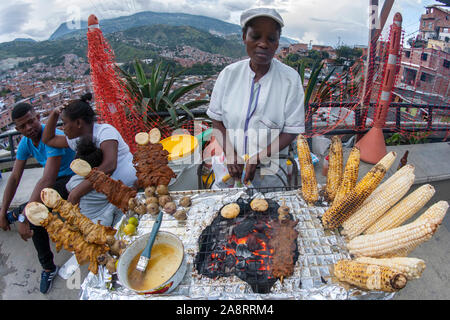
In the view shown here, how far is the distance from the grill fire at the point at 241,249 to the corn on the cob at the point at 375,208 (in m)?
0.52

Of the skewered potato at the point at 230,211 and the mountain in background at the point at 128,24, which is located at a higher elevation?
the mountain in background at the point at 128,24

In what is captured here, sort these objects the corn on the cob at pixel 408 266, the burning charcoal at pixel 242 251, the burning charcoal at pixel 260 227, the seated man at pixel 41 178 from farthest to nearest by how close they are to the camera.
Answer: the seated man at pixel 41 178 → the burning charcoal at pixel 260 227 → the burning charcoal at pixel 242 251 → the corn on the cob at pixel 408 266

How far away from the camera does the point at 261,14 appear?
2053 millimetres

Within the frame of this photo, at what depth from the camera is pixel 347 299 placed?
153 cm

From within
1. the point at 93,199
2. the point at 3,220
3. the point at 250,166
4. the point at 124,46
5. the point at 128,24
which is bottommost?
the point at 3,220

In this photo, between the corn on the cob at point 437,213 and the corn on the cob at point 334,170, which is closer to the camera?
the corn on the cob at point 437,213

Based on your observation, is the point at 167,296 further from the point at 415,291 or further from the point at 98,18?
the point at 98,18

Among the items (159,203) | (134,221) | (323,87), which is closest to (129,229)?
(134,221)

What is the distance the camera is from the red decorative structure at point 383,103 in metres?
3.52

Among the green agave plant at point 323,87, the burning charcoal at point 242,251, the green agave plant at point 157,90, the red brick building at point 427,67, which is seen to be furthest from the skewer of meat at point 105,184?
the red brick building at point 427,67

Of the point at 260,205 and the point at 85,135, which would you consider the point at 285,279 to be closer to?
the point at 260,205

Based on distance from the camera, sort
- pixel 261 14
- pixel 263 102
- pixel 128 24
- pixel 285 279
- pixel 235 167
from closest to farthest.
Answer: pixel 285 279
pixel 261 14
pixel 263 102
pixel 235 167
pixel 128 24

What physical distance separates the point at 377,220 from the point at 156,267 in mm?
1840

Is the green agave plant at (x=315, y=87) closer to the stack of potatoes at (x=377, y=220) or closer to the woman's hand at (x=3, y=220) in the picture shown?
the stack of potatoes at (x=377, y=220)
